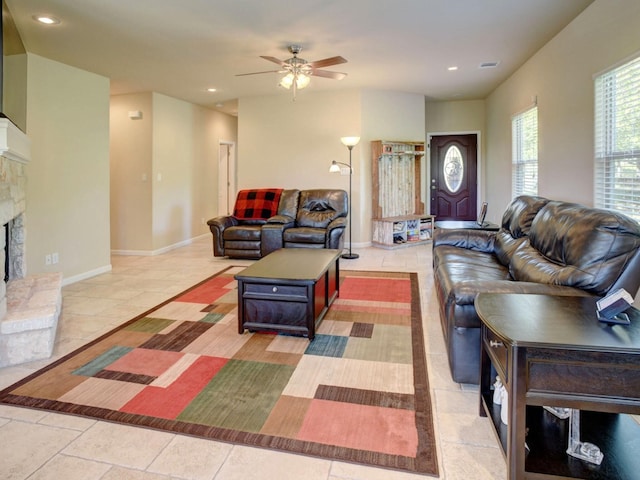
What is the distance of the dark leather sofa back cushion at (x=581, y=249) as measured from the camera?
196 cm

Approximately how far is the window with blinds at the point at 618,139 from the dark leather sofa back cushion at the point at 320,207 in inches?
135

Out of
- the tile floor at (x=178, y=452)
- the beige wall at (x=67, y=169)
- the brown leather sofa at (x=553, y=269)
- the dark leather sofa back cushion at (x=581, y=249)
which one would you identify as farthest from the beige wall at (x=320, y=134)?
the tile floor at (x=178, y=452)

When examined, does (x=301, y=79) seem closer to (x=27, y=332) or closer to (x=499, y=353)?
(x=27, y=332)

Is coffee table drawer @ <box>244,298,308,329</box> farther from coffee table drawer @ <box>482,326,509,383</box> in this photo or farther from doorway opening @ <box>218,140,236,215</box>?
doorway opening @ <box>218,140,236,215</box>

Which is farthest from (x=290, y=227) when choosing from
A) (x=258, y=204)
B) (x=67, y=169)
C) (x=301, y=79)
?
(x=67, y=169)

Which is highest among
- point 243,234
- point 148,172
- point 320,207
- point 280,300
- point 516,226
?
point 148,172

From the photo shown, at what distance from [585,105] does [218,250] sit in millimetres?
4631

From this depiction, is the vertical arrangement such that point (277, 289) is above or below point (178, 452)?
above

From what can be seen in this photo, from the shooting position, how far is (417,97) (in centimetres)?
723

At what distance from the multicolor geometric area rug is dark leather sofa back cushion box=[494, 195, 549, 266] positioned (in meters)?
0.92

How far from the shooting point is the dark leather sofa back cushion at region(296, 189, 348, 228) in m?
6.09

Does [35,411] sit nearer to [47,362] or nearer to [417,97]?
[47,362]

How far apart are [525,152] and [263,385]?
477cm

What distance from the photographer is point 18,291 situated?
3232 mm
